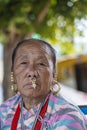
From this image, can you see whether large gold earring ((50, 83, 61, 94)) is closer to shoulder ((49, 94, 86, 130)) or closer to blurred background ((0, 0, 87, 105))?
shoulder ((49, 94, 86, 130))

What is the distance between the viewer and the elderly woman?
262cm

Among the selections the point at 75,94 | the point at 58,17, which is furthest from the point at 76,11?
the point at 75,94

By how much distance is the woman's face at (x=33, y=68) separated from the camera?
2730 millimetres

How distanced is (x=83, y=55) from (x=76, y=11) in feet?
23.3

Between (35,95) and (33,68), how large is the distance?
188 millimetres

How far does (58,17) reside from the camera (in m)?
6.28

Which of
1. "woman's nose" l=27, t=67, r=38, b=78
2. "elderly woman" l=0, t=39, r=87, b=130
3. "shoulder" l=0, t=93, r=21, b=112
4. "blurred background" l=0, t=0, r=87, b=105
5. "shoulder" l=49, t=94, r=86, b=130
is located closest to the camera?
"shoulder" l=49, t=94, r=86, b=130

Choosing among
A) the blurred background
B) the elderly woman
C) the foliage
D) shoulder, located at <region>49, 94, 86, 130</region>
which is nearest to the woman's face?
the elderly woman

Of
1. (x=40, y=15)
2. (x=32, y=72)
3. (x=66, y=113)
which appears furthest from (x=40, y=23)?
(x=66, y=113)

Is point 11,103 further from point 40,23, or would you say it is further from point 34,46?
point 40,23

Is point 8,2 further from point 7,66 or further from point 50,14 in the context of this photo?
point 7,66

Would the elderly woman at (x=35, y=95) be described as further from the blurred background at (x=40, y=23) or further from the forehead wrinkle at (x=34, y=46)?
the blurred background at (x=40, y=23)

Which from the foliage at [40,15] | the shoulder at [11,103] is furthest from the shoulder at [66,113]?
the foliage at [40,15]

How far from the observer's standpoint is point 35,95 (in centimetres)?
273
